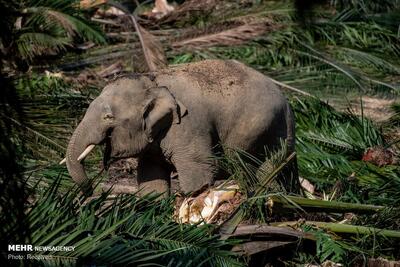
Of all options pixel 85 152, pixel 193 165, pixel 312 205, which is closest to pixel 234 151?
pixel 312 205

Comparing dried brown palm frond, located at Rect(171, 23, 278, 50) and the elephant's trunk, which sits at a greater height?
the elephant's trunk

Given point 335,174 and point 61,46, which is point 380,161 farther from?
point 61,46

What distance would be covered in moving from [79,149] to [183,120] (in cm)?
92

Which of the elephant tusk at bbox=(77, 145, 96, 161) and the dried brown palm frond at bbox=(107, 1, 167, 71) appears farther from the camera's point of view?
the dried brown palm frond at bbox=(107, 1, 167, 71)

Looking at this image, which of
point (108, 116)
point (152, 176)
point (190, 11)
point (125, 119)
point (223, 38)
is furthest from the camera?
point (190, 11)

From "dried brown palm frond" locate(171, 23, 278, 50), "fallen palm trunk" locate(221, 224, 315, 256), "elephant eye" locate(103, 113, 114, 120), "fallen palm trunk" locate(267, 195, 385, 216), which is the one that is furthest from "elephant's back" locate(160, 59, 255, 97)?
"dried brown palm frond" locate(171, 23, 278, 50)

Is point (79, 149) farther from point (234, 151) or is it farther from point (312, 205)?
point (312, 205)

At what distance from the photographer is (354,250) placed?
9.80m

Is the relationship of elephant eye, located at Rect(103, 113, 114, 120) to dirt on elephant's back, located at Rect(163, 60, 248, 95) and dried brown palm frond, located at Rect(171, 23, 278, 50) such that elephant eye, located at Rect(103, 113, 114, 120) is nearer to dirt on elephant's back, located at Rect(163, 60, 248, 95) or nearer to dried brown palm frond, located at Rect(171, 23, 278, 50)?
dirt on elephant's back, located at Rect(163, 60, 248, 95)

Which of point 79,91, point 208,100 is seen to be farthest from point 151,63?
point 208,100

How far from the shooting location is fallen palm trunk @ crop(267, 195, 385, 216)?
31.7 ft

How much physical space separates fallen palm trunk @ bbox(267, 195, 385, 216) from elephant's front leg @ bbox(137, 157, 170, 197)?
1966mm

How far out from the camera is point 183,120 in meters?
11.4

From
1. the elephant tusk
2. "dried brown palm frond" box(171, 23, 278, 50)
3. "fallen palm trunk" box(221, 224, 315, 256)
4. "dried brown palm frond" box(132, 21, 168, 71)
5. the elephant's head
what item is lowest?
"dried brown palm frond" box(171, 23, 278, 50)
